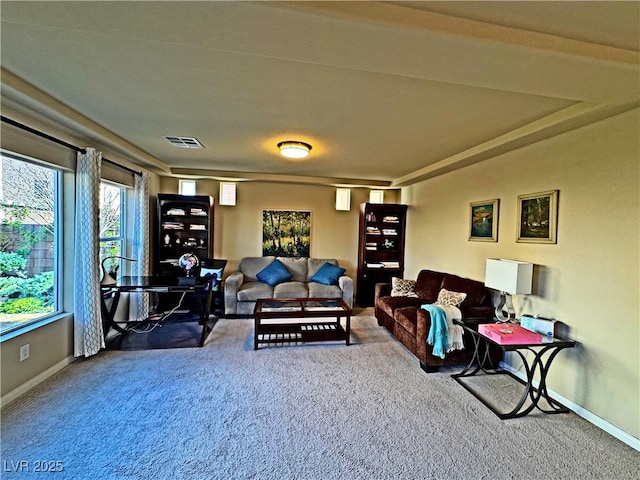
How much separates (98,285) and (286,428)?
2628mm

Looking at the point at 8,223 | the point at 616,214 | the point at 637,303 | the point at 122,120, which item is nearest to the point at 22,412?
the point at 8,223

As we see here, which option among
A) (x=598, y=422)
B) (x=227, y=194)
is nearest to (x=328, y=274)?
(x=227, y=194)

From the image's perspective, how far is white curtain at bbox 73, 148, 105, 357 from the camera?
3.11 meters

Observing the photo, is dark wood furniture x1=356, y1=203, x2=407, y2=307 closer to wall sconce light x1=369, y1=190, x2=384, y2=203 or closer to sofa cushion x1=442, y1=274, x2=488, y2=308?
wall sconce light x1=369, y1=190, x2=384, y2=203

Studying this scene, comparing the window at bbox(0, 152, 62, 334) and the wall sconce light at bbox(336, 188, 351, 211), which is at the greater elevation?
the wall sconce light at bbox(336, 188, 351, 211)

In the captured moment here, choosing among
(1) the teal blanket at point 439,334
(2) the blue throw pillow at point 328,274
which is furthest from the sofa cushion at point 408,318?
(2) the blue throw pillow at point 328,274

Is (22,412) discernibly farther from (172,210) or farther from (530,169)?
(530,169)

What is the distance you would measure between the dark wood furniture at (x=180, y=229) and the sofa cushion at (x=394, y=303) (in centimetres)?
313

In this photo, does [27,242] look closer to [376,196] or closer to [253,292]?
[253,292]

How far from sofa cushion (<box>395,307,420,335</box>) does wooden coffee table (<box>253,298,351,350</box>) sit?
64 centimetres

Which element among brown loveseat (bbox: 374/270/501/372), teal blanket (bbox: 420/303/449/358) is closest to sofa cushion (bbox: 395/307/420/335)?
brown loveseat (bbox: 374/270/501/372)

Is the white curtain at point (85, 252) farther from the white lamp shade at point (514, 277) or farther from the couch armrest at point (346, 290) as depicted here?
the white lamp shade at point (514, 277)

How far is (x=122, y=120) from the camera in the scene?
2.93 meters

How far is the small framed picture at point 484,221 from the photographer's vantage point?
353 centimetres
